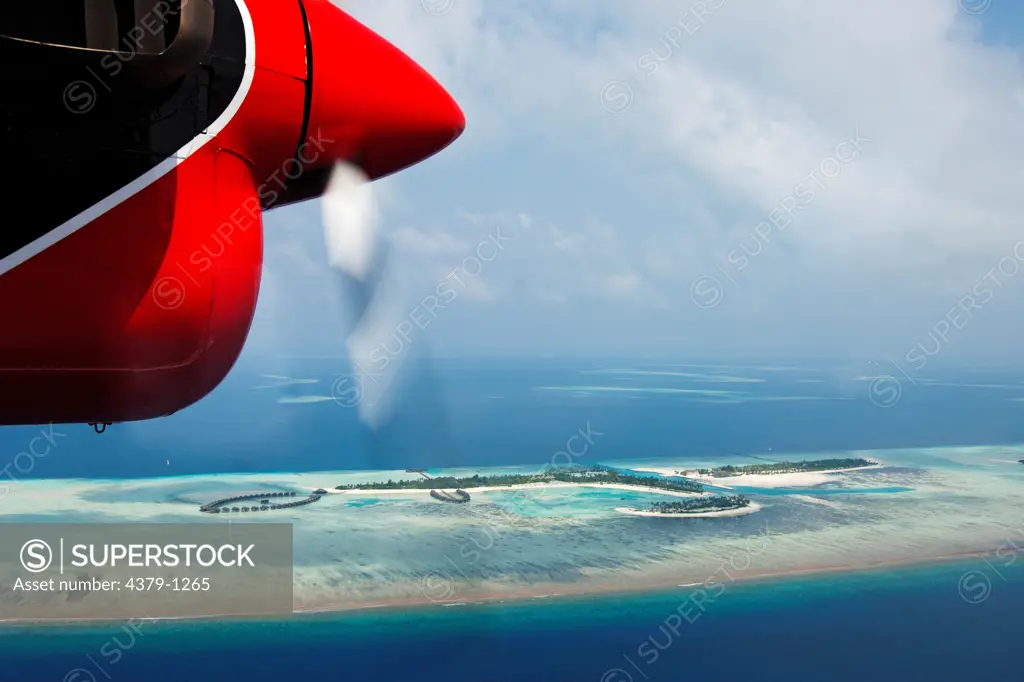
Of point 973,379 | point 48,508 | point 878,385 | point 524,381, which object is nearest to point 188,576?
point 48,508

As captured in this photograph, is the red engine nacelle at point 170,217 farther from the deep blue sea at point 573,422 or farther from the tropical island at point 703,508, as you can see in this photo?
the tropical island at point 703,508

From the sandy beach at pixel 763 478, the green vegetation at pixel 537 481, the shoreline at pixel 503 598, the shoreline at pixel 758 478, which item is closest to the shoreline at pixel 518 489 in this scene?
the green vegetation at pixel 537 481

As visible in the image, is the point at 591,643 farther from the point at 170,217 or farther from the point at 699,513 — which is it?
the point at 170,217

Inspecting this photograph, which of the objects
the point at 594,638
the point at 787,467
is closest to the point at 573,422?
the point at 787,467

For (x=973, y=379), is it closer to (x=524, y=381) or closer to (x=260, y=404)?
(x=524, y=381)

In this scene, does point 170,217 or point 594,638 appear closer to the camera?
point 170,217
